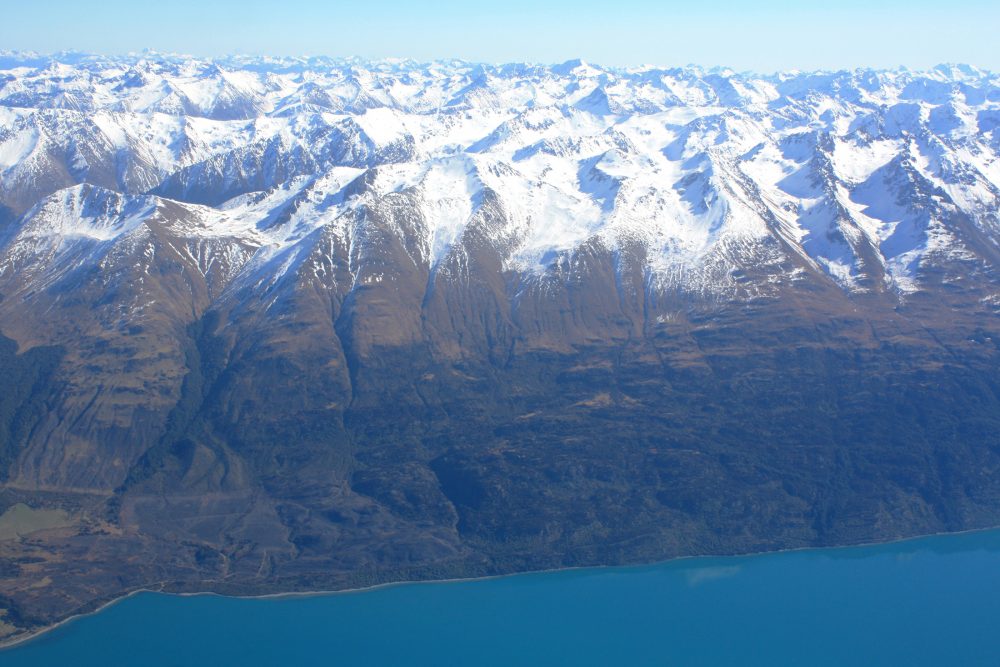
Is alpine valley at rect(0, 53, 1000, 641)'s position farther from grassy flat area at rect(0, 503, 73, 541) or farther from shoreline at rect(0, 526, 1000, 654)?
shoreline at rect(0, 526, 1000, 654)

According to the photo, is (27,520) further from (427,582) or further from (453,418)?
(453,418)

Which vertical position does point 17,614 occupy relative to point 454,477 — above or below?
below

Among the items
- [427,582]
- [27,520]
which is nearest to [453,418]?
[427,582]

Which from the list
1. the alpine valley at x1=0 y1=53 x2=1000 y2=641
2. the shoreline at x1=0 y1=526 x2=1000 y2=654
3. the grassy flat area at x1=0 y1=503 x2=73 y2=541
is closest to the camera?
the shoreline at x1=0 y1=526 x2=1000 y2=654

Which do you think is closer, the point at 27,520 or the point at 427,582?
the point at 427,582

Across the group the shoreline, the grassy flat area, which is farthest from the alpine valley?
the shoreline

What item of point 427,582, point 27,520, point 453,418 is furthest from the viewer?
point 453,418

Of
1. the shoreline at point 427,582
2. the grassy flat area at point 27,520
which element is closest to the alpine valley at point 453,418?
the grassy flat area at point 27,520

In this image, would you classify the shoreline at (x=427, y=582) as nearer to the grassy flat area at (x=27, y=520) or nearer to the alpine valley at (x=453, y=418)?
the alpine valley at (x=453, y=418)

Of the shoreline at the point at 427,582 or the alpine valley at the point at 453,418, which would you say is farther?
the alpine valley at the point at 453,418

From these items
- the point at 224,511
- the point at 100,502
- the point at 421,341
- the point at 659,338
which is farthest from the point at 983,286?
the point at 100,502

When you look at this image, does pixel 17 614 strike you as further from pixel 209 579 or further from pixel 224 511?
pixel 224 511
